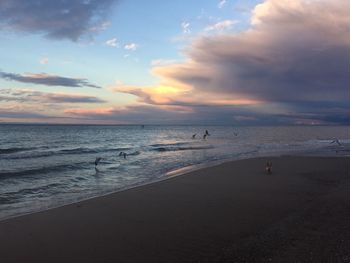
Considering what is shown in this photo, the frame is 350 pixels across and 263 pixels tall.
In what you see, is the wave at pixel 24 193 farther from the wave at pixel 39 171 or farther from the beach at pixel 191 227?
the wave at pixel 39 171

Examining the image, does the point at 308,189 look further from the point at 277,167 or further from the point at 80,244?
Result: the point at 80,244

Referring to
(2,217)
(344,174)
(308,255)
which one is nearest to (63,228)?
(2,217)

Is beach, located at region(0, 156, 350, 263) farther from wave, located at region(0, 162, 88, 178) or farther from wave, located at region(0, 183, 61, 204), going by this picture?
wave, located at region(0, 162, 88, 178)

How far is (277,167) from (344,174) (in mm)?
3871

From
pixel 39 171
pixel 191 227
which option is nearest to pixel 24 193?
pixel 39 171

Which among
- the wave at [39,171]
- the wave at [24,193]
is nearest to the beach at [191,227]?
the wave at [24,193]

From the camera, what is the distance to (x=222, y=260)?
5953 millimetres

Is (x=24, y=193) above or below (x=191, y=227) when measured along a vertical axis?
below

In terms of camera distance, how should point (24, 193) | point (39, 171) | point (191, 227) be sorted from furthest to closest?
point (39, 171)
point (24, 193)
point (191, 227)

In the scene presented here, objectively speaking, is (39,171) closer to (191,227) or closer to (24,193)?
(24,193)

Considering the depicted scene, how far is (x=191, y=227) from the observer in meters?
7.98

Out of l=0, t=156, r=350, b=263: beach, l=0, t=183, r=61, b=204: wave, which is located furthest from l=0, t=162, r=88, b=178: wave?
l=0, t=156, r=350, b=263: beach

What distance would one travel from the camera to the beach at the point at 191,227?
6332mm

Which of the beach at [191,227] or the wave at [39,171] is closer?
the beach at [191,227]
